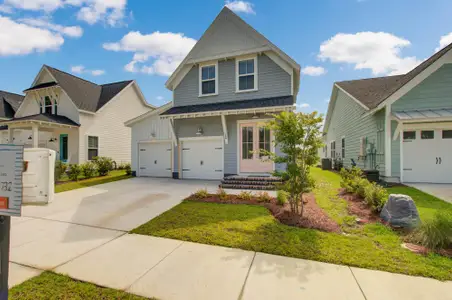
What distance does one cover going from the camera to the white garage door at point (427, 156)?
28.6ft

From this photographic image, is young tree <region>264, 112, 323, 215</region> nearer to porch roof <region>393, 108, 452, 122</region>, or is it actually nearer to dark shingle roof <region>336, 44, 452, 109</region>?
porch roof <region>393, 108, 452, 122</region>

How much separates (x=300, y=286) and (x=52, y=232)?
4791 mm

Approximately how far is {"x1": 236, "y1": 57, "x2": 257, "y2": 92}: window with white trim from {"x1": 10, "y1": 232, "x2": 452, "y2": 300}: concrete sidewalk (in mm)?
8738

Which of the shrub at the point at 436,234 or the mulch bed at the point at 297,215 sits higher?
the shrub at the point at 436,234

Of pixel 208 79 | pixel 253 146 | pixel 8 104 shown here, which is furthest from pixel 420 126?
pixel 8 104

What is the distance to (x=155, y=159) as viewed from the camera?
12297mm

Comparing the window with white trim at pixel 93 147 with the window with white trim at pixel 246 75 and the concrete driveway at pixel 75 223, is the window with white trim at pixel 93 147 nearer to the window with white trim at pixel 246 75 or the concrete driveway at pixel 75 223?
the concrete driveway at pixel 75 223

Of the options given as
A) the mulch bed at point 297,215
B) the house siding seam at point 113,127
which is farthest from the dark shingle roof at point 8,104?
the mulch bed at point 297,215

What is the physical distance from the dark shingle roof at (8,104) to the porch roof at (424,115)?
29.2 metres

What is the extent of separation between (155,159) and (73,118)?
7448mm

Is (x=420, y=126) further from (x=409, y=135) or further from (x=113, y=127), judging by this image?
(x=113, y=127)

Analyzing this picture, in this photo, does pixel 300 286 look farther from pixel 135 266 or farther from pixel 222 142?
pixel 222 142

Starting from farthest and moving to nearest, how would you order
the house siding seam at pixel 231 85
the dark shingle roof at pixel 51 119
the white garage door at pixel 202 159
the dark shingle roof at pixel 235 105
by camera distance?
the dark shingle roof at pixel 51 119 < the white garage door at pixel 202 159 < the house siding seam at pixel 231 85 < the dark shingle roof at pixel 235 105

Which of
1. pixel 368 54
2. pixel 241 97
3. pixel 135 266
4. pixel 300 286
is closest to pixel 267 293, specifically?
pixel 300 286
